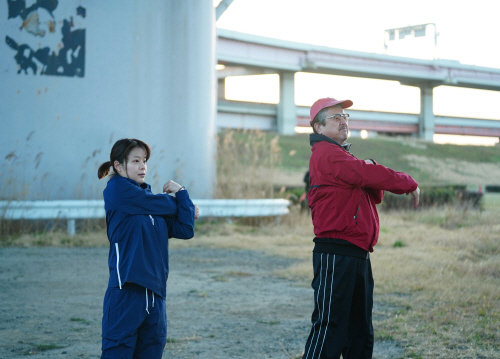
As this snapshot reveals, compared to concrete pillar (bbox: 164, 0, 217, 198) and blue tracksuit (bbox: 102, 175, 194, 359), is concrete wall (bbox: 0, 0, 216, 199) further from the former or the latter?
blue tracksuit (bbox: 102, 175, 194, 359)

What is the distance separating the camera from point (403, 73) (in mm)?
47219

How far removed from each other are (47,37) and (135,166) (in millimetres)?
8786

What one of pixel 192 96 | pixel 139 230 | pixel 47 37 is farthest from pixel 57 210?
pixel 139 230

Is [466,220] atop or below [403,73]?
below

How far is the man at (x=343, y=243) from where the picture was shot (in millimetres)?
3352

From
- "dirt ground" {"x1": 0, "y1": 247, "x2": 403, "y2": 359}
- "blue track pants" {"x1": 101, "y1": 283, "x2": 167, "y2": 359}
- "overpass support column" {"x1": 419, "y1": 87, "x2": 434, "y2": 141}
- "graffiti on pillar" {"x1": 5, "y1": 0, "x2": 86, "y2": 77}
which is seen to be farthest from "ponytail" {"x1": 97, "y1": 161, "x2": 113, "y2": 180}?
"overpass support column" {"x1": 419, "y1": 87, "x2": 434, "y2": 141}

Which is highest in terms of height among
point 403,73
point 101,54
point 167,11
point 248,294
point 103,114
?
point 403,73

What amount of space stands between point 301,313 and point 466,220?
8.34 metres

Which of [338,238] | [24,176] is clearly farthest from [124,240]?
[24,176]

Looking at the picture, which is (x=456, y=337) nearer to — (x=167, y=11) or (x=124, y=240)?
(x=124, y=240)

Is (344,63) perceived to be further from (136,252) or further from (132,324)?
(132,324)

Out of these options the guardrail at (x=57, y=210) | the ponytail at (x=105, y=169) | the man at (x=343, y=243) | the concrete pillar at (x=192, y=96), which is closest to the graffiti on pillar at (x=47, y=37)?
the concrete pillar at (x=192, y=96)

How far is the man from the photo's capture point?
3352 mm

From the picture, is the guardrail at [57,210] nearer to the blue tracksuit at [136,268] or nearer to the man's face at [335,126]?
the blue tracksuit at [136,268]
